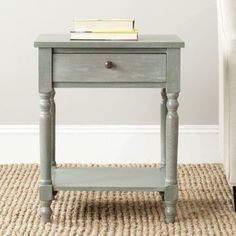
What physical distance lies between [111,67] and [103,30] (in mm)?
123

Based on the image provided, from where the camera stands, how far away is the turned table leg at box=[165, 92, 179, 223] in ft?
7.42

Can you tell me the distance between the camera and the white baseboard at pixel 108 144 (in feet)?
9.93

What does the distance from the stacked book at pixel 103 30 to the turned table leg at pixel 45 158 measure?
0.21m

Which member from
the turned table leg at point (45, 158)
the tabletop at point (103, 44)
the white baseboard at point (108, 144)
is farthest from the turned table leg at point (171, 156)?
the white baseboard at point (108, 144)

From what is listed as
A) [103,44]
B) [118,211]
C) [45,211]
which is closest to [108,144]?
[118,211]

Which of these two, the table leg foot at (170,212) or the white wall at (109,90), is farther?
the white wall at (109,90)

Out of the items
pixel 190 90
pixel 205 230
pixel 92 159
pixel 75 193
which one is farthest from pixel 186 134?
pixel 205 230

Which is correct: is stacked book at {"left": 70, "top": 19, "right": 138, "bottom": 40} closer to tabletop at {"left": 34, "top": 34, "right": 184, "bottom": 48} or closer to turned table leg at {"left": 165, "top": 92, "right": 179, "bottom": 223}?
tabletop at {"left": 34, "top": 34, "right": 184, "bottom": 48}

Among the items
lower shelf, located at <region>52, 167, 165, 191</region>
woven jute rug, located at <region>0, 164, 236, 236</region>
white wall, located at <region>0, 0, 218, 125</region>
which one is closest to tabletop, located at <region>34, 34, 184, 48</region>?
lower shelf, located at <region>52, 167, 165, 191</region>

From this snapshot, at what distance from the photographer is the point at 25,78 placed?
300 cm

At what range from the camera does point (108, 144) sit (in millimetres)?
3039

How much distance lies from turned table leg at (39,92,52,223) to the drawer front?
10cm

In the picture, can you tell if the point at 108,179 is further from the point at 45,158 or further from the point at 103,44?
the point at 103,44

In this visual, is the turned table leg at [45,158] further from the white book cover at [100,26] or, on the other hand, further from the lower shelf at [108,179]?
the white book cover at [100,26]
